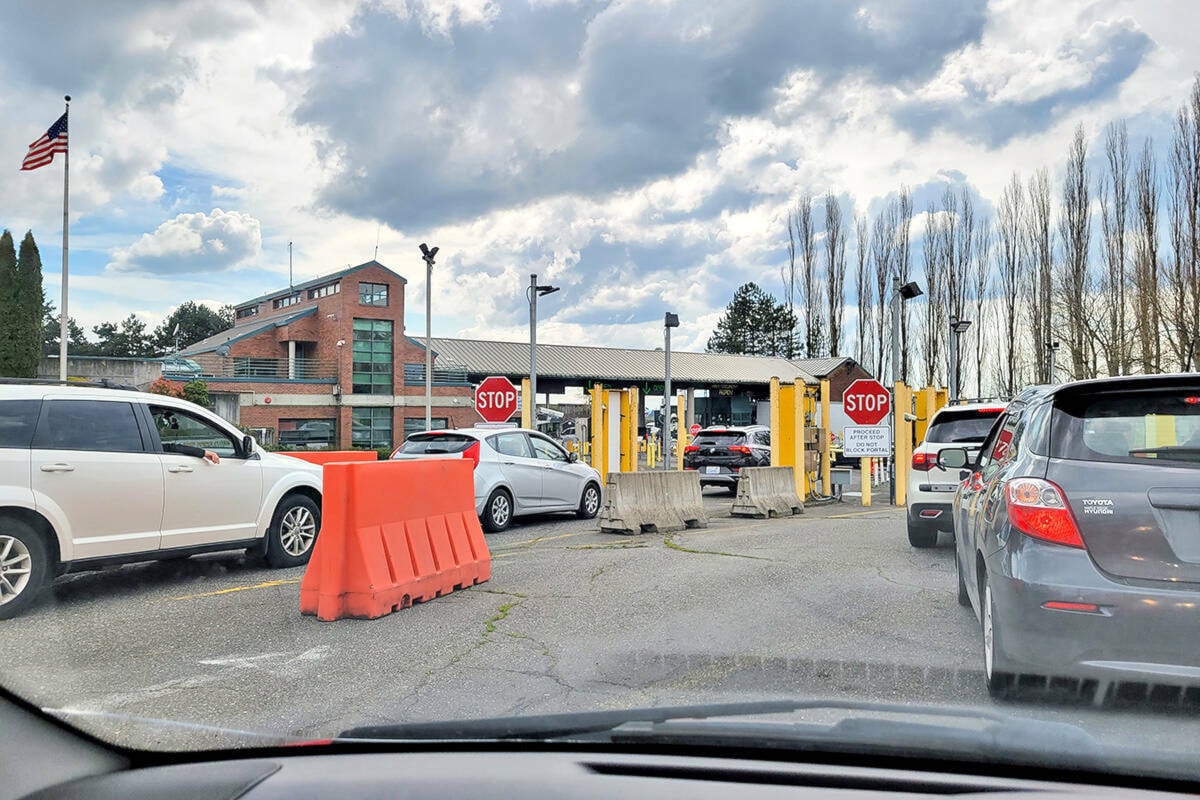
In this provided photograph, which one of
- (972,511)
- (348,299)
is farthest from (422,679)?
(348,299)

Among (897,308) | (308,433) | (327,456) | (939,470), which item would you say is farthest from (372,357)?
Result: (939,470)

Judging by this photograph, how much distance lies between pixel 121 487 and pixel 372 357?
141 feet

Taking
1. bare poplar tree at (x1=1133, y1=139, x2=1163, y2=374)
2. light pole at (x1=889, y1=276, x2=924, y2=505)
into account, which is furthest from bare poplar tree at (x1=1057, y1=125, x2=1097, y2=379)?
light pole at (x1=889, y1=276, x2=924, y2=505)

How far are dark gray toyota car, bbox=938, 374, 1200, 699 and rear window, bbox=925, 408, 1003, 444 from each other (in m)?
6.09

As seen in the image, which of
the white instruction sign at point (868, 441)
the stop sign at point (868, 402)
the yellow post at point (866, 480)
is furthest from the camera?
the yellow post at point (866, 480)

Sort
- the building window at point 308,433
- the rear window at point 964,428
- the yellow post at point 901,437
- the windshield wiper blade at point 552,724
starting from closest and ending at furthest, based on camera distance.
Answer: the windshield wiper blade at point 552,724 < the rear window at point 964,428 < the yellow post at point 901,437 < the building window at point 308,433

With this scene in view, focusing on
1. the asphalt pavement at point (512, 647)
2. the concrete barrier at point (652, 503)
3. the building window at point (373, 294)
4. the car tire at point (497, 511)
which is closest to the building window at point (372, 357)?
the building window at point (373, 294)

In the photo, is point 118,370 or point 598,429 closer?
point 598,429

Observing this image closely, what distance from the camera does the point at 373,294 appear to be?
1967 inches

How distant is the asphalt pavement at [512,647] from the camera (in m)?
4.72

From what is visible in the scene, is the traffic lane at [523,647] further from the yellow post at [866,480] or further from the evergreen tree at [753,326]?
the evergreen tree at [753,326]

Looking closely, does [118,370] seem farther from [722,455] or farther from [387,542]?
[387,542]

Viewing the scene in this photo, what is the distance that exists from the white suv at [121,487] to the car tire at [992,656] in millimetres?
6685

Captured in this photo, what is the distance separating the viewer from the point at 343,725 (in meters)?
4.53
